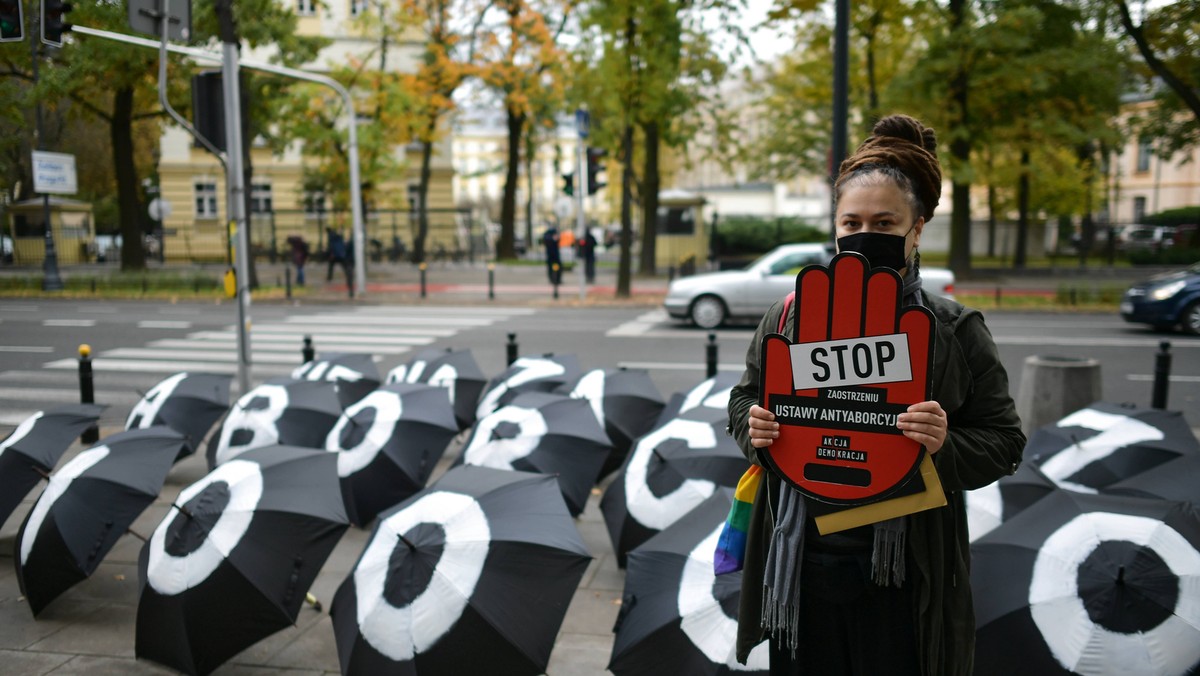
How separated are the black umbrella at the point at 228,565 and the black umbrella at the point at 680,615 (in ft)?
4.94

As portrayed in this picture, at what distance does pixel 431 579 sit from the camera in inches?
138

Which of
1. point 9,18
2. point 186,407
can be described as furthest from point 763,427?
point 9,18

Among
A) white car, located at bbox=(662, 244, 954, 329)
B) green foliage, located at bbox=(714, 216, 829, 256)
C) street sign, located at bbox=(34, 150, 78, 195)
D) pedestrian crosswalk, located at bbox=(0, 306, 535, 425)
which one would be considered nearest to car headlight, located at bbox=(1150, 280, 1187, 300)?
white car, located at bbox=(662, 244, 954, 329)

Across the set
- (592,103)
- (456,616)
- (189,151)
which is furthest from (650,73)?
(189,151)

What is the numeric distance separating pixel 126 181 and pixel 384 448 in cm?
2637

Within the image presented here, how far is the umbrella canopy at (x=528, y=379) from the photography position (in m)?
6.69

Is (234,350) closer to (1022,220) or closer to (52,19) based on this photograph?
A: (52,19)

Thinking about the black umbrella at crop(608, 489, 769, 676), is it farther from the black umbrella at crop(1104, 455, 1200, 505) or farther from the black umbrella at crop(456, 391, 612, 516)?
the black umbrella at crop(1104, 455, 1200, 505)

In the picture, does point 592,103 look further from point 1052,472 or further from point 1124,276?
point 1052,472

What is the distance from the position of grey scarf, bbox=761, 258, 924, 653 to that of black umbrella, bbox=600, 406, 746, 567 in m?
2.47

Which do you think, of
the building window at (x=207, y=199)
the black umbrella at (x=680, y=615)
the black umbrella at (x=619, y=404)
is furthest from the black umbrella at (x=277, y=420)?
the building window at (x=207, y=199)

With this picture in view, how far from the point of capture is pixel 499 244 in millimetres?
39250

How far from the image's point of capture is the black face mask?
6.66ft

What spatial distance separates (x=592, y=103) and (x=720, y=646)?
82.0 feet
